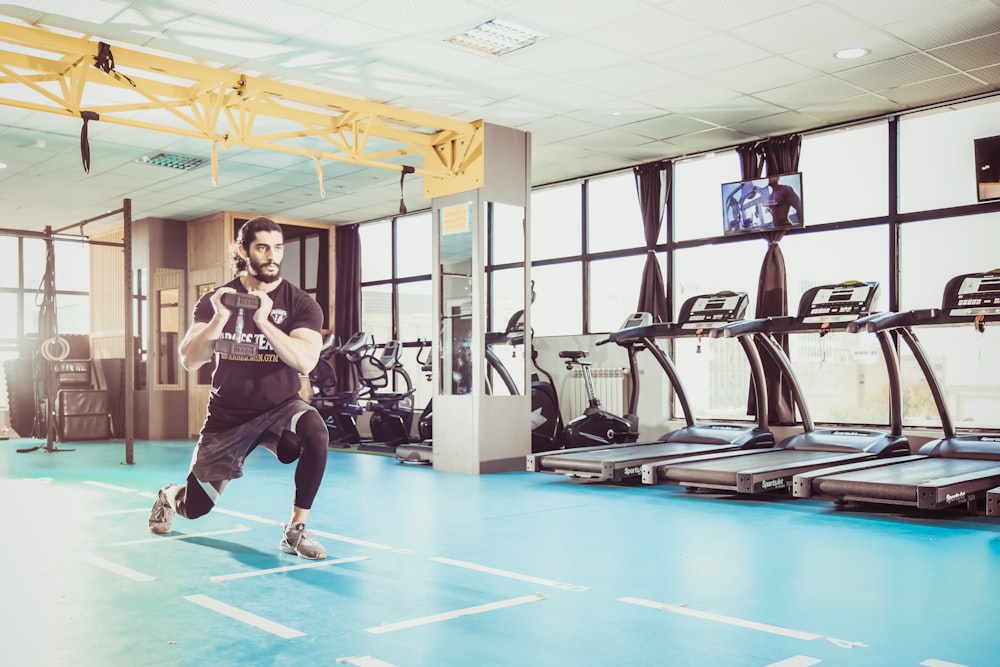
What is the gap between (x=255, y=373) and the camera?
13.4 ft

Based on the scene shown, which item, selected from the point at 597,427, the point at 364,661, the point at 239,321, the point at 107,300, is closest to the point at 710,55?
the point at 597,427

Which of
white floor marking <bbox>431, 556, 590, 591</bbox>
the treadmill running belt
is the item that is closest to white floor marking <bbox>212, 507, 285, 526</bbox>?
white floor marking <bbox>431, 556, 590, 591</bbox>

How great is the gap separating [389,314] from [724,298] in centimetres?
623

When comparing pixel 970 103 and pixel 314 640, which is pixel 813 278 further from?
pixel 314 640

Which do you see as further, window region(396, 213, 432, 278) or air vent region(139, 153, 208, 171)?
window region(396, 213, 432, 278)

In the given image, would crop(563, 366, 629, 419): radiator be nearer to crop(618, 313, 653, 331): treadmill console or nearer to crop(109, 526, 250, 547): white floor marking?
crop(618, 313, 653, 331): treadmill console

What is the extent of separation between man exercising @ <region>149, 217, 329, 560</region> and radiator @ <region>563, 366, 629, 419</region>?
18.7 feet

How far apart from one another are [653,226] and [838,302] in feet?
9.42

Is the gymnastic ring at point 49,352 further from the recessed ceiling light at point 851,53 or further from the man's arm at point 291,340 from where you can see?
the recessed ceiling light at point 851,53

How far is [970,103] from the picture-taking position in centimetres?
759

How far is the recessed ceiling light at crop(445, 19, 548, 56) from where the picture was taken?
603 centimetres

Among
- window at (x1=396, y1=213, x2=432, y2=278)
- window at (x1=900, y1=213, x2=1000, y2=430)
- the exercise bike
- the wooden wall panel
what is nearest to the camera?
window at (x1=900, y1=213, x2=1000, y2=430)

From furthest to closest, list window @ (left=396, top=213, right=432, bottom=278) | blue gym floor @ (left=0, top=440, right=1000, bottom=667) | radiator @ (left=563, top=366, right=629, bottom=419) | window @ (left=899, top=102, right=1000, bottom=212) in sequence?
window @ (left=396, top=213, right=432, bottom=278), radiator @ (left=563, top=366, right=629, bottom=419), window @ (left=899, top=102, right=1000, bottom=212), blue gym floor @ (left=0, top=440, right=1000, bottom=667)

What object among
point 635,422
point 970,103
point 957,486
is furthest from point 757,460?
point 970,103
